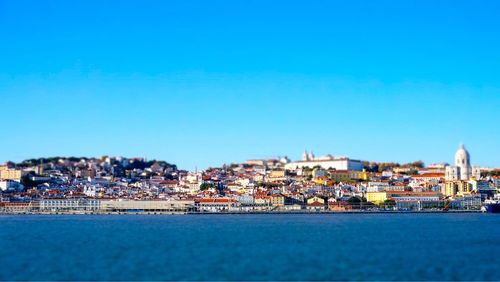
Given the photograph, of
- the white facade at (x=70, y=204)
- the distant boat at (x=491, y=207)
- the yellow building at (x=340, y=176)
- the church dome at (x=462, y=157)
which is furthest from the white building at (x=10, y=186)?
the distant boat at (x=491, y=207)

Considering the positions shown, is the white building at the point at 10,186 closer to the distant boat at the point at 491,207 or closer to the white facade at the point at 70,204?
the white facade at the point at 70,204

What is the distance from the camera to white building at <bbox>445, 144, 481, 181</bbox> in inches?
3752

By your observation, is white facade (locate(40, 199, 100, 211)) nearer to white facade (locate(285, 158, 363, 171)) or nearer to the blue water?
the blue water

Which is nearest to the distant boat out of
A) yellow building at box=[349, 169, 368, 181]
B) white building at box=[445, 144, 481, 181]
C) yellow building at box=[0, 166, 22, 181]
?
white building at box=[445, 144, 481, 181]

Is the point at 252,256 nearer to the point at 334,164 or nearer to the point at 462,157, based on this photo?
the point at 462,157

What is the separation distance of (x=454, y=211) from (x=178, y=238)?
150ft

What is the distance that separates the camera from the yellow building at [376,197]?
77963 mm

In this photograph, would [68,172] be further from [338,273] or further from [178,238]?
[338,273]

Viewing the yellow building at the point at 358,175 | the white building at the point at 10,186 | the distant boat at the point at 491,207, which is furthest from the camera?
the yellow building at the point at 358,175

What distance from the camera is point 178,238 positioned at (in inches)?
1248

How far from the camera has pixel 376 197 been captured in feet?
261

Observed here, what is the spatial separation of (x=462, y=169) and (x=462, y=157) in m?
1.66

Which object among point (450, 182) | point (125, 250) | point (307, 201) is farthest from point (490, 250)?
point (450, 182)

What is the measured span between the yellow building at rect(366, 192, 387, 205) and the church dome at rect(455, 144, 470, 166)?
20894 millimetres
